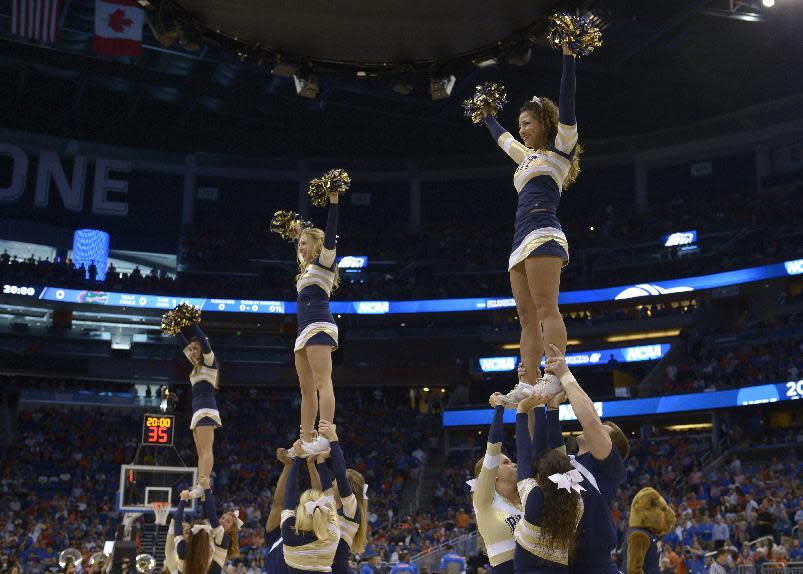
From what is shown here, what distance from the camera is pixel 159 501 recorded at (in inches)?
690

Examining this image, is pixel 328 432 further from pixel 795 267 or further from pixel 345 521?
pixel 795 267

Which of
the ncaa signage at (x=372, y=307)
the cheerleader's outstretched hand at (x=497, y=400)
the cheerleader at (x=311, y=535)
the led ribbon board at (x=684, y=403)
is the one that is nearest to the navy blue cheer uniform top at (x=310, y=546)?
the cheerleader at (x=311, y=535)

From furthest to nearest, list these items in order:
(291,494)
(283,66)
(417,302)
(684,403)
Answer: (417,302), (684,403), (283,66), (291,494)

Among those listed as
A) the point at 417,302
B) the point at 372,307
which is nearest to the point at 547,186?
the point at 372,307

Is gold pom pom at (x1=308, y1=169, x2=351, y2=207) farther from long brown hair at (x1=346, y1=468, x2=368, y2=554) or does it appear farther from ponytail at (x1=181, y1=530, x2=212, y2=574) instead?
ponytail at (x1=181, y1=530, x2=212, y2=574)

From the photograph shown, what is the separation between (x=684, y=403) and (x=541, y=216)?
25.0 m

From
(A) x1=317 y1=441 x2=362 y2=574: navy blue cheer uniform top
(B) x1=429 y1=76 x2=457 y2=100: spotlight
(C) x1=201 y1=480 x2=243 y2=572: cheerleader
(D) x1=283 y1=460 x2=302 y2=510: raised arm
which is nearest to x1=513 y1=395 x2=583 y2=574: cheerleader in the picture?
(D) x1=283 y1=460 x2=302 y2=510: raised arm

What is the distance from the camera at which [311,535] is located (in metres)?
5.22

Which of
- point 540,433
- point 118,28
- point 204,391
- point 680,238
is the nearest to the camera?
point 540,433

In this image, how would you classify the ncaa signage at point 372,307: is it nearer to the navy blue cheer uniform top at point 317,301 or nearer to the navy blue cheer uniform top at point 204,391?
the navy blue cheer uniform top at point 204,391

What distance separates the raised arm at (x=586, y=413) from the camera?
4027mm

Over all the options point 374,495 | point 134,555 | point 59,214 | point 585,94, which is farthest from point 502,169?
point 134,555

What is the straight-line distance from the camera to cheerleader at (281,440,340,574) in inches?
204

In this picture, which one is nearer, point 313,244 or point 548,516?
point 548,516
